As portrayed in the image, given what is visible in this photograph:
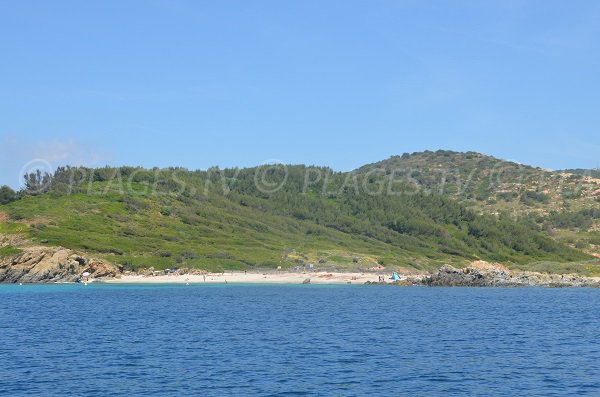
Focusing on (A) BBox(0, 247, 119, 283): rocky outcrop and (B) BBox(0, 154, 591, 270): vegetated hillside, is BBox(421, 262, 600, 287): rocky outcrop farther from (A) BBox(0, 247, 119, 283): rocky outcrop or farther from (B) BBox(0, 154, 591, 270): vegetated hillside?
(A) BBox(0, 247, 119, 283): rocky outcrop

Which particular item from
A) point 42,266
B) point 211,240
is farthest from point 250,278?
point 42,266

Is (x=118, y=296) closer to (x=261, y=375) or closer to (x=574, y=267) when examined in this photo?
(x=261, y=375)

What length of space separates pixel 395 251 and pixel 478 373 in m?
137

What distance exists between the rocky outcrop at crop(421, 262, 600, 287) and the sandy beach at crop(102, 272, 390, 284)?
13550 millimetres

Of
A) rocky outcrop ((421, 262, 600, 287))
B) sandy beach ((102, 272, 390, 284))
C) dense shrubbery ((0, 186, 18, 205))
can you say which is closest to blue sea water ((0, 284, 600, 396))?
rocky outcrop ((421, 262, 600, 287))

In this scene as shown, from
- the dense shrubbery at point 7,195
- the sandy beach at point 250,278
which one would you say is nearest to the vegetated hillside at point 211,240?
the dense shrubbery at point 7,195

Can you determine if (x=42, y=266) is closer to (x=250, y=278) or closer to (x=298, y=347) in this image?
(x=250, y=278)

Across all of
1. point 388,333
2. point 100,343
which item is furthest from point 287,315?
point 100,343

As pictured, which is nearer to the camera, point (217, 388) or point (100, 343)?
point (217, 388)

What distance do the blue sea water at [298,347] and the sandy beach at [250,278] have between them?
33.7m

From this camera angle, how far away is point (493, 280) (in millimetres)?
138625

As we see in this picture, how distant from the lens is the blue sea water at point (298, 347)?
43500 mm

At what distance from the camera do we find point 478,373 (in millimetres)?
47250

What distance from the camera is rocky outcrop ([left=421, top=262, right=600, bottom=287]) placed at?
13812cm
